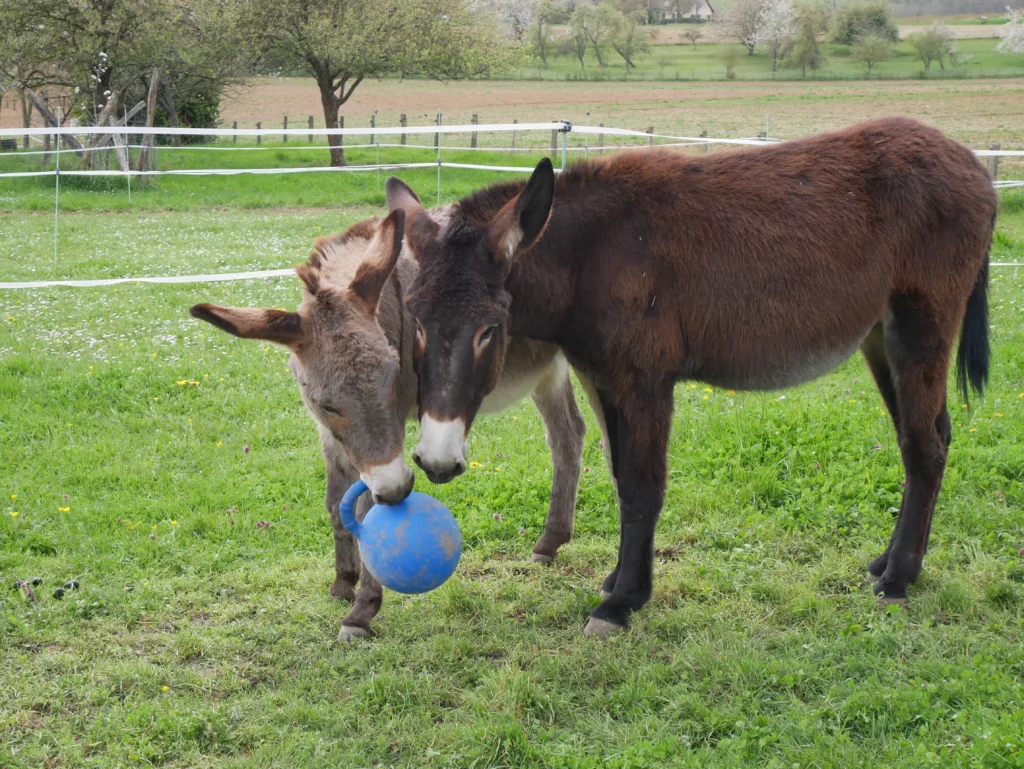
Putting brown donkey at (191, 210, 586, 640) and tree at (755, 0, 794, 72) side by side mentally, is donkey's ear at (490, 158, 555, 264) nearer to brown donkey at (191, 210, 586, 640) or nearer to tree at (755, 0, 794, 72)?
brown donkey at (191, 210, 586, 640)

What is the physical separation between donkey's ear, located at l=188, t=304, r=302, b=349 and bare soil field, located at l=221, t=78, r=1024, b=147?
26721mm

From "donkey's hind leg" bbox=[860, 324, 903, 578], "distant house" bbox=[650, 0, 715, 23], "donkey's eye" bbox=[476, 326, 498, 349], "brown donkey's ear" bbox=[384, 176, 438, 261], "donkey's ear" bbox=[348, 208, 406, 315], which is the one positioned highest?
"distant house" bbox=[650, 0, 715, 23]

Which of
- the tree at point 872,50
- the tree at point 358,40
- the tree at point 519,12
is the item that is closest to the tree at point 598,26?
the tree at point 519,12

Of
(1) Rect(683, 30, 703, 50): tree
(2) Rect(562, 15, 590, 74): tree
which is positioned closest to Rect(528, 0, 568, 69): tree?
(2) Rect(562, 15, 590, 74): tree

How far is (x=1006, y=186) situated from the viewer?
17328 millimetres

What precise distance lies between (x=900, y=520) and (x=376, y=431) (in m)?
2.59

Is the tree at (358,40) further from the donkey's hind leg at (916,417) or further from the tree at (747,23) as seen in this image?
the tree at (747,23)

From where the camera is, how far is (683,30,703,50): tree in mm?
67312

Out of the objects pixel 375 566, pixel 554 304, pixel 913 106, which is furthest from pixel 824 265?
pixel 913 106

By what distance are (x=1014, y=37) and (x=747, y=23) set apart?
19.5 meters

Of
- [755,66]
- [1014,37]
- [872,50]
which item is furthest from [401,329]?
[755,66]

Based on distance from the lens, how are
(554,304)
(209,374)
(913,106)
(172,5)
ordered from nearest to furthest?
(554,304)
(209,374)
(172,5)
(913,106)

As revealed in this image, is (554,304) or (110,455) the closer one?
(554,304)

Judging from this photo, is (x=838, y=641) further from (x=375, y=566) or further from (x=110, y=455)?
(x=110, y=455)
